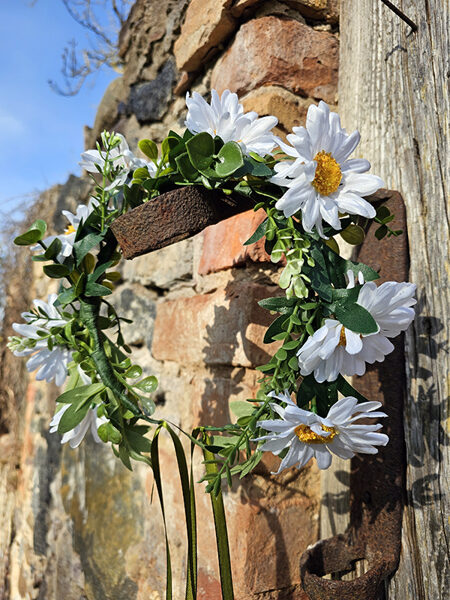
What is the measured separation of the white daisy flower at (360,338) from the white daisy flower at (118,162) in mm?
436

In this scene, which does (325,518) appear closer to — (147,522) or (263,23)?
(147,522)

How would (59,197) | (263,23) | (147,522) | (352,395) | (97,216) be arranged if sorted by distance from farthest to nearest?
1. (59,197)
2. (147,522)
3. (263,23)
4. (97,216)
5. (352,395)

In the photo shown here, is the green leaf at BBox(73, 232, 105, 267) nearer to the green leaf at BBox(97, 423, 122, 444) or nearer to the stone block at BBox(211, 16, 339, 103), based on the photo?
the green leaf at BBox(97, 423, 122, 444)

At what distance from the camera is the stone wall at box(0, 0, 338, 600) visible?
37.7 inches

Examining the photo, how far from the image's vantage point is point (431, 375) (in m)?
0.80

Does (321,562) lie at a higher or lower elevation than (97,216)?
lower

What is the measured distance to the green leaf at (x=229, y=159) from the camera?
2.15ft

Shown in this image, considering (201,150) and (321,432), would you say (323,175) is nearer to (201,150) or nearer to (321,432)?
(201,150)

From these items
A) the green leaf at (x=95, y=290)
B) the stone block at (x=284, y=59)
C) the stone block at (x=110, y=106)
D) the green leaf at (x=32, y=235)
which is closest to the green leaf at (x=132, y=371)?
the green leaf at (x=95, y=290)

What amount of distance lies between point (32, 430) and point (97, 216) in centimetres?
165

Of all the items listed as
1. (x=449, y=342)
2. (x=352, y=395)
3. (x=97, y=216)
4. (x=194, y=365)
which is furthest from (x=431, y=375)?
(x=97, y=216)

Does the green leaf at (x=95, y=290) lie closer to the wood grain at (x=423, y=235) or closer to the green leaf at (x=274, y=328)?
the green leaf at (x=274, y=328)

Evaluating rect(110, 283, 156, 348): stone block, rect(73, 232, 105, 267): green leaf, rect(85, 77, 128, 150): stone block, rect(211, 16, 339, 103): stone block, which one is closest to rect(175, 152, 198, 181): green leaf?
rect(73, 232, 105, 267): green leaf

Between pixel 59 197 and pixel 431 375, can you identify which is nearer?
pixel 431 375
